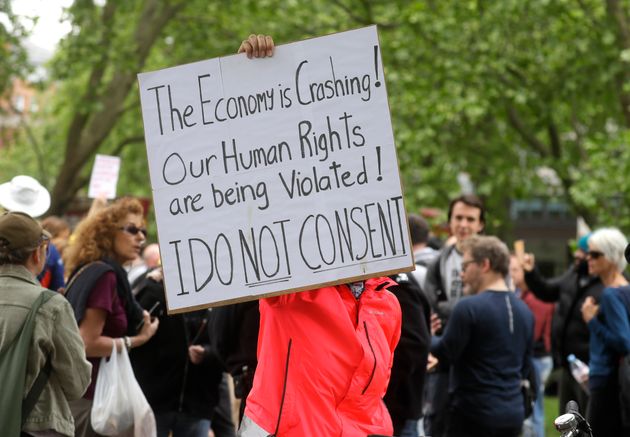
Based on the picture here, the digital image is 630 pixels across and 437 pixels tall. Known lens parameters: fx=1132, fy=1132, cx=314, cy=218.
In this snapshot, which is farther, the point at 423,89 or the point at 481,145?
the point at 481,145

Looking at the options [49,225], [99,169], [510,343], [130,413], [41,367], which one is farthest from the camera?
[99,169]

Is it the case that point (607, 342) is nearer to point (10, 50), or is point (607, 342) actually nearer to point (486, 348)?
point (486, 348)

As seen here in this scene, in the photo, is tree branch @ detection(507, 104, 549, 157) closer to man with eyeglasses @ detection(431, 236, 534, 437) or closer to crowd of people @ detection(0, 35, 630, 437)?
crowd of people @ detection(0, 35, 630, 437)

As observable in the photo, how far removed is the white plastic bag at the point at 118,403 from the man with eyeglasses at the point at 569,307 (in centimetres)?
352

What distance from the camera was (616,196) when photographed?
15.8 metres

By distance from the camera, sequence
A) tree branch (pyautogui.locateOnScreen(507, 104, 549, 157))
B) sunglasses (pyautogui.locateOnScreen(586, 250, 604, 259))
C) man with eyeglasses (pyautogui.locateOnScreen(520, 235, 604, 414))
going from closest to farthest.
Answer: sunglasses (pyautogui.locateOnScreen(586, 250, 604, 259))
man with eyeglasses (pyautogui.locateOnScreen(520, 235, 604, 414))
tree branch (pyautogui.locateOnScreen(507, 104, 549, 157))

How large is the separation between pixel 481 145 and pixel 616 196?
6.16 meters

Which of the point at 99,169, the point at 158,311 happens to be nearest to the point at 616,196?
the point at 99,169

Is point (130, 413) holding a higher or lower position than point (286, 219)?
lower

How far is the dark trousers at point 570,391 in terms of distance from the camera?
9.30 meters

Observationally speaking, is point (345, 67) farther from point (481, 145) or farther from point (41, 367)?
point (481, 145)

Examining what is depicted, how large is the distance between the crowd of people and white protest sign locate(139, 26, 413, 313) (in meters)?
0.13

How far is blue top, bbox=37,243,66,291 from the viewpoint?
7.47m

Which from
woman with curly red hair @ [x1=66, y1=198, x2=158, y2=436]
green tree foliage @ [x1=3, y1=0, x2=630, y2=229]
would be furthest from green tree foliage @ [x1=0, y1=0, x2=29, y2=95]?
woman with curly red hair @ [x1=66, y1=198, x2=158, y2=436]
